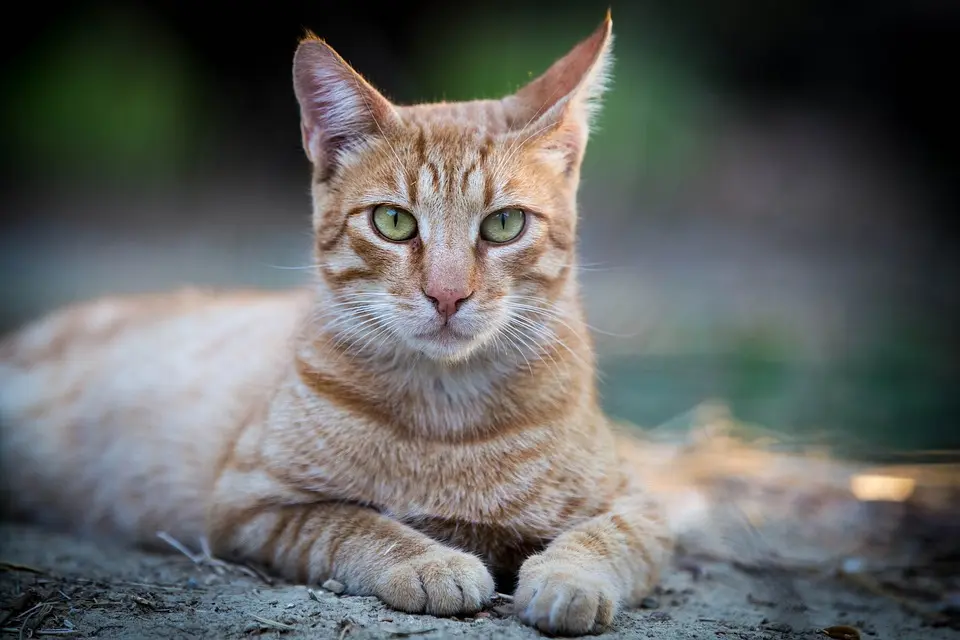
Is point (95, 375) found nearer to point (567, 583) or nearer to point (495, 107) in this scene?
point (495, 107)

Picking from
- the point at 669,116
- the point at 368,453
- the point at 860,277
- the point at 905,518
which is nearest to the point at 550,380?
the point at 368,453

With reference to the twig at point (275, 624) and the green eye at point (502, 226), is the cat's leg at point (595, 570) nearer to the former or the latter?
the twig at point (275, 624)

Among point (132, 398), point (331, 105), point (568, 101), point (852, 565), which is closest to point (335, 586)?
point (331, 105)

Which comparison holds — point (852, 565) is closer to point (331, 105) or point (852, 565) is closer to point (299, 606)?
point (299, 606)

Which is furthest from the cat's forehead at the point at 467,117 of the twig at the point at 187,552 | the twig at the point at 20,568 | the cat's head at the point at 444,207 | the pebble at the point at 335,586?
the twig at the point at 20,568

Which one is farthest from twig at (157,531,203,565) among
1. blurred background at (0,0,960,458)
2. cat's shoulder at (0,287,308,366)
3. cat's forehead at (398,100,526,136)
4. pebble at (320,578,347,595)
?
blurred background at (0,0,960,458)
